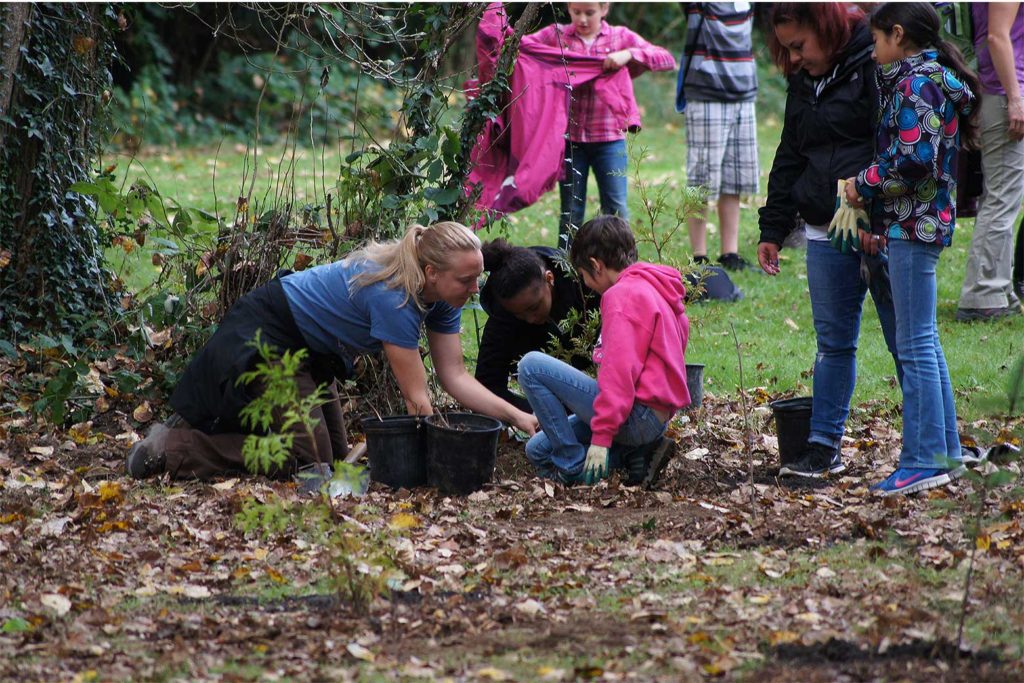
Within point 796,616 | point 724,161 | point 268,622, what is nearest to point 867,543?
point 796,616

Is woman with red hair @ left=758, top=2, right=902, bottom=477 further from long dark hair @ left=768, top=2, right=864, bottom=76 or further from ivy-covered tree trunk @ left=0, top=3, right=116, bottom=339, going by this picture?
ivy-covered tree trunk @ left=0, top=3, right=116, bottom=339

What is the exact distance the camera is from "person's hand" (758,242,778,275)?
4930mm

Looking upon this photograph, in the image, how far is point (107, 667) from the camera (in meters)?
3.12

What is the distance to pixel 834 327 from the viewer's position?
15.7ft

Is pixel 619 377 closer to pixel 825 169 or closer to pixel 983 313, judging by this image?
pixel 825 169

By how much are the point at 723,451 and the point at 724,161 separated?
13.0 feet

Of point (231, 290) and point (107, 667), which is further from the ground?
point (231, 290)

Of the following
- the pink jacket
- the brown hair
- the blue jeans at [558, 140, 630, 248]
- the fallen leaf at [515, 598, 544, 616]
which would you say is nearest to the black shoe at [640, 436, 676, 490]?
the brown hair

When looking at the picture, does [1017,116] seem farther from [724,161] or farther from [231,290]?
[231,290]

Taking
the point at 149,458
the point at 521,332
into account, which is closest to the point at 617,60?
the point at 521,332

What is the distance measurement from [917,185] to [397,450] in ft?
7.32

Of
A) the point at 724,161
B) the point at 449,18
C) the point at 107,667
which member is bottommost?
the point at 107,667

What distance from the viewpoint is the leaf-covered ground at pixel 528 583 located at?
10.2 feet

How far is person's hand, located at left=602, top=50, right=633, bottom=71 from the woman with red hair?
120 inches
